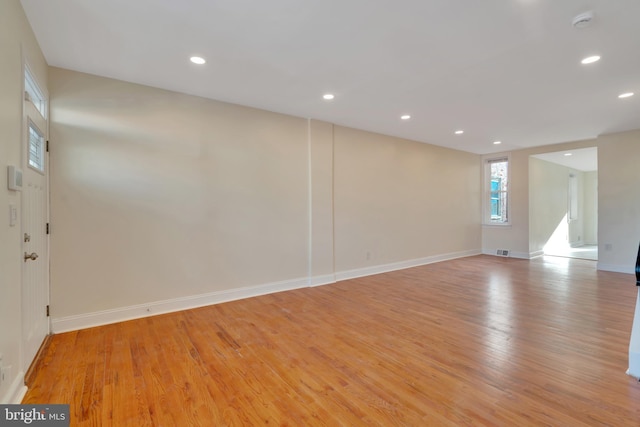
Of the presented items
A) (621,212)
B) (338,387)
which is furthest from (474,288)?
(621,212)

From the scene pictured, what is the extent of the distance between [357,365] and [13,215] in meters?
2.55

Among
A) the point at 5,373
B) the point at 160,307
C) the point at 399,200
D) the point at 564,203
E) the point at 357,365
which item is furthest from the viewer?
the point at 564,203

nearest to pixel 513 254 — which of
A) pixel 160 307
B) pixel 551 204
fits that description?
pixel 551 204

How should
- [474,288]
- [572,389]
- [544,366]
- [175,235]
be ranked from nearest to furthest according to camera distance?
[572,389] < [544,366] < [175,235] < [474,288]

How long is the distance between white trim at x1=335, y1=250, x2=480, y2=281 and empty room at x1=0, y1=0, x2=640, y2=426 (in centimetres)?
8

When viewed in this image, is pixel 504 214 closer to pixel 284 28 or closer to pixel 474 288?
pixel 474 288

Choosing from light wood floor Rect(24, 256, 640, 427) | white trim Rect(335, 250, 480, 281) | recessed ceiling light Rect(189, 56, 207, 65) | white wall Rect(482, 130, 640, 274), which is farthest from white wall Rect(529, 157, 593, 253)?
recessed ceiling light Rect(189, 56, 207, 65)

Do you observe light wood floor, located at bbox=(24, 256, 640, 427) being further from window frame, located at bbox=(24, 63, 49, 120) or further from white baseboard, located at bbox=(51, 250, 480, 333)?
window frame, located at bbox=(24, 63, 49, 120)

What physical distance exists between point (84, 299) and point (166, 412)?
195 centimetres

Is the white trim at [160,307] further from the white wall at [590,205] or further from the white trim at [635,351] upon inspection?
the white wall at [590,205]

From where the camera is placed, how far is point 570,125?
4.88 metres

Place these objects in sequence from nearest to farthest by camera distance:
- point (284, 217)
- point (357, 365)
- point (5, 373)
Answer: point (5, 373) < point (357, 365) < point (284, 217)

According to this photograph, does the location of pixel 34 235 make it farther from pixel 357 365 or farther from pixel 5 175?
pixel 357 365

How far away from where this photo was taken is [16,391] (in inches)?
70.1
